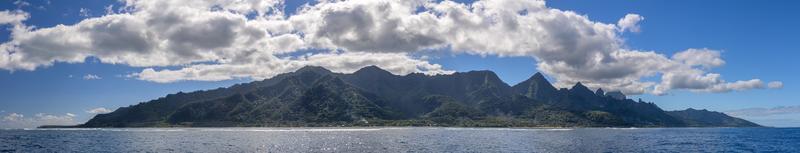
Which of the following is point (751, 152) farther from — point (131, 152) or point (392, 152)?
point (131, 152)

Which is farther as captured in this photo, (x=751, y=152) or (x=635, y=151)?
(x=751, y=152)

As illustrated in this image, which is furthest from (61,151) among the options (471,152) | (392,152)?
(471,152)

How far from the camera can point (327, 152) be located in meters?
144

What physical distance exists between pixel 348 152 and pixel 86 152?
64769 millimetres

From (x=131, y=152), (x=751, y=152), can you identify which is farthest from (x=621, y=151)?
(x=131, y=152)

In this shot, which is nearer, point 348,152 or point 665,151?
point 348,152

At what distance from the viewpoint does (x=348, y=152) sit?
145 m

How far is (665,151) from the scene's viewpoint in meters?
157

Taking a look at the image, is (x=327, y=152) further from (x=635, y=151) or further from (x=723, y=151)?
(x=723, y=151)

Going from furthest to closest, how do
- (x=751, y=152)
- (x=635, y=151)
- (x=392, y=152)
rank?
1. (x=751, y=152)
2. (x=635, y=151)
3. (x=392, y=152)

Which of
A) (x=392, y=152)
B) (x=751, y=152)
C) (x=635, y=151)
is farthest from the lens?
(x=751, y=152)

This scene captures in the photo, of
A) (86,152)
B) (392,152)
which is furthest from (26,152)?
(392,152)

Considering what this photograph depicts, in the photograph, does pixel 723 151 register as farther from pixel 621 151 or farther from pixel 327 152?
pixel 327 152

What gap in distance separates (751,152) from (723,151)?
22.4 ft
